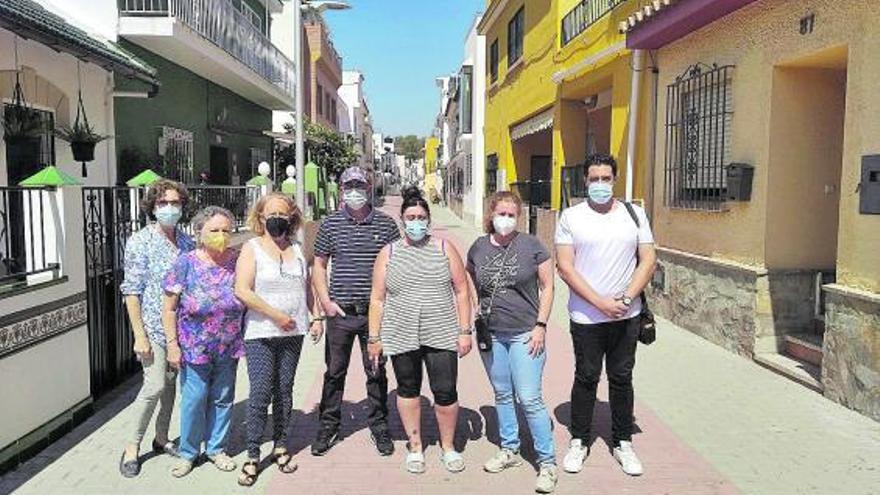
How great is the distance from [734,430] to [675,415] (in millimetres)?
468

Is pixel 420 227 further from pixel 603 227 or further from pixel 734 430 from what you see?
pixel 734 430

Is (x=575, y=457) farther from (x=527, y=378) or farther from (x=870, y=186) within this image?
(x=870, y=186)

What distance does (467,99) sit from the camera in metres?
32.1

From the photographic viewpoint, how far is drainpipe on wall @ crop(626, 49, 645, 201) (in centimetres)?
955

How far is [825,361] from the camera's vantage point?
222 inches

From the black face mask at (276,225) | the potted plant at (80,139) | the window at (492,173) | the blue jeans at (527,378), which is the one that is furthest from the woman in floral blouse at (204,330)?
the window at (492,173)

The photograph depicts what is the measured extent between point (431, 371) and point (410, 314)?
36cm

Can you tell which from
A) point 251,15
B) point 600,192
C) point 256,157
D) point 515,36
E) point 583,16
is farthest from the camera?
point 256,157

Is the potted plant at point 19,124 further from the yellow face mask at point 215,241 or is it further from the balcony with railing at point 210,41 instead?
the yellow face mask at point 215,241

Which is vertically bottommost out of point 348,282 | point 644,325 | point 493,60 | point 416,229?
point 644,325

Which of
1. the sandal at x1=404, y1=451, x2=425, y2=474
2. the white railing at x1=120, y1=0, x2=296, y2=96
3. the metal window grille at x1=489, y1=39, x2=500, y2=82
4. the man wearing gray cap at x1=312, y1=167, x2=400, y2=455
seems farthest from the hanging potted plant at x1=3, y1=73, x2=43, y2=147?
the metal window grille at x1=489, y1=39, x2=500, y2=82

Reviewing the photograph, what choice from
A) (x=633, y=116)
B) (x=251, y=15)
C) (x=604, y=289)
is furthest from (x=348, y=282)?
(x=251, y=15)

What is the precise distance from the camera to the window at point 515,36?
1786 cm

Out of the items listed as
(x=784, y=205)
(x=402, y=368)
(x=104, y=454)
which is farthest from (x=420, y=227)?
(x=784, y=205)
